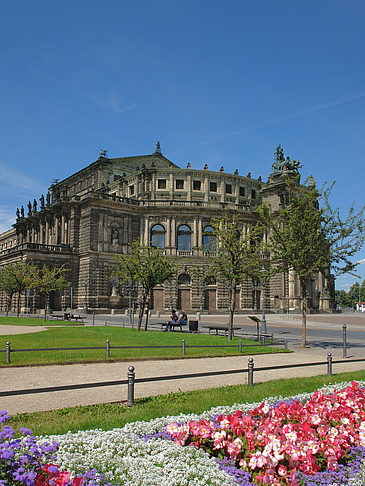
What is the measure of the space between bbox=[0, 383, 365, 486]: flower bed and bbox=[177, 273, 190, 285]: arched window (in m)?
57.5

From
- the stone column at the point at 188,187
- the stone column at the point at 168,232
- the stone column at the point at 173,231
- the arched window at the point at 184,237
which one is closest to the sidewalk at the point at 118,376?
the stone column at the point at 173,231

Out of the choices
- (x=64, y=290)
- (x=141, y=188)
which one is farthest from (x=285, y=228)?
(x=141, y=188)

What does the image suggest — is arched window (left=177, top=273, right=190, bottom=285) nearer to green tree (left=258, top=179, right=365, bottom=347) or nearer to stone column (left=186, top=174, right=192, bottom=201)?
stone column (left=186, top=174, right=192, bottom=201)

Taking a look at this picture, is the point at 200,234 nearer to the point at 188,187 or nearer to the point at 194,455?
the point at 188,187

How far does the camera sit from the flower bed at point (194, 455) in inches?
196

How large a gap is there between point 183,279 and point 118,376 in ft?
172

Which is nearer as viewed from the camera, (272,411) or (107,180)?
(272,411)

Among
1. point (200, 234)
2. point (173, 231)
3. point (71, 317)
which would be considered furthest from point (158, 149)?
point (71, 317)

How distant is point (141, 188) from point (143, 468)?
2671 inches

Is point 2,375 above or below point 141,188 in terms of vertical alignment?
below

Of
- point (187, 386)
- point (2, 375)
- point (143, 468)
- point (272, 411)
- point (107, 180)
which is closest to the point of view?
point (143, 468)

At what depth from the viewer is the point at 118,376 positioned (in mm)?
13188

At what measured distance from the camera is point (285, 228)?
24391 mm

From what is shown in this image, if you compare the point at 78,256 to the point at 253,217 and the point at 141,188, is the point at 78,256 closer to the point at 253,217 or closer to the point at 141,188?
the point at 141,188
